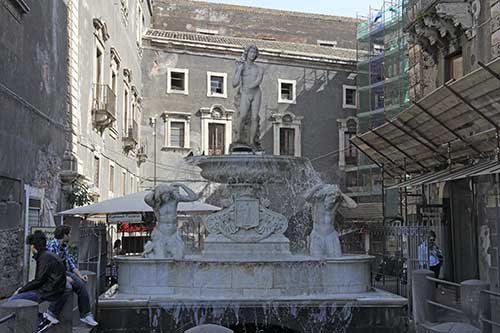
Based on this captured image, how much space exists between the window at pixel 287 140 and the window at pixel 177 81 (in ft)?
21.5

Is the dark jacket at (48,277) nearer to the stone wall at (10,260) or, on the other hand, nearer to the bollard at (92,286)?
the bollard at (92,286)

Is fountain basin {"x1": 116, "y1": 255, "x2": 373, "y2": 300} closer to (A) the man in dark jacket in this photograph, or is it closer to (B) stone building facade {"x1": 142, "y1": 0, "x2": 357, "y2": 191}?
(A) the man in dark jacket

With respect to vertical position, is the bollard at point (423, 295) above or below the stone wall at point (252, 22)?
below

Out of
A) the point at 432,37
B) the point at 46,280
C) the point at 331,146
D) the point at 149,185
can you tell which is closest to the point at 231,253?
the point at 46,280

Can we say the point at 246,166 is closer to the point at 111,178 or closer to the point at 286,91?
the point at 111,178

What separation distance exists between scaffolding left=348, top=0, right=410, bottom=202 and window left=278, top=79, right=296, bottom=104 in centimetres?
405

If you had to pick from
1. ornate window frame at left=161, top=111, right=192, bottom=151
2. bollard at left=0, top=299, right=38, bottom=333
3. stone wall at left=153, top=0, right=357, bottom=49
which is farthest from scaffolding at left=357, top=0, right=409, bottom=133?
bollard at left=0, top=299, right=38, bottom=333

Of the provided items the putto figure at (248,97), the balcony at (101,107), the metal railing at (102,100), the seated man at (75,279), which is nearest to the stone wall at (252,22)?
the metal railing at (102,100)

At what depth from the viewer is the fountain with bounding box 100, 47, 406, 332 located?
358 inches

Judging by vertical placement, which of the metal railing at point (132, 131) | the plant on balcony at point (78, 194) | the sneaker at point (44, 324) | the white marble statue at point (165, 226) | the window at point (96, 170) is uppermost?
the metal railing at point (132, 131)

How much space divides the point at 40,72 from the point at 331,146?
27.1 meters

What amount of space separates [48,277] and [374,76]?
33238mm

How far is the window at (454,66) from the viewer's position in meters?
16.6

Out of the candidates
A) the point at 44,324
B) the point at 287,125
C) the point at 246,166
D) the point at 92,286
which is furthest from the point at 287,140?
the point at 44,324
